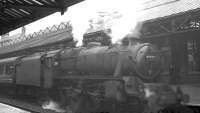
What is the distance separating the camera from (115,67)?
31.4 ft

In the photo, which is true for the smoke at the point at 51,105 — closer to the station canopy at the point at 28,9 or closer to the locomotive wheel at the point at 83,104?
the locomotive wheel at the point at 83,104

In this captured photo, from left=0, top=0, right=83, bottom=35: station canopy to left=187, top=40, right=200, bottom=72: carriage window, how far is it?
10.1 meters

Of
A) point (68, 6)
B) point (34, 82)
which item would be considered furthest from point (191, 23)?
point (68, 6)

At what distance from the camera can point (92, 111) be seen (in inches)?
407

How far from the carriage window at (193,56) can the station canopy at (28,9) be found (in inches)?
398

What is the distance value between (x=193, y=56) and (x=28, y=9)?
36.2 ft

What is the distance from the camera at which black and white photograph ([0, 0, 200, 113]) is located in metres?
7.97

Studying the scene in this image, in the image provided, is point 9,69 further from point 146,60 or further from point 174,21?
point 146,60

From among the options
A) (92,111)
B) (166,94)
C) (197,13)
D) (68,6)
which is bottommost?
(92,111)

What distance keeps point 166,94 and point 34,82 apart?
700 centimetres

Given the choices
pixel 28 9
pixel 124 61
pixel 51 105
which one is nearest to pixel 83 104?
pixel 124 61

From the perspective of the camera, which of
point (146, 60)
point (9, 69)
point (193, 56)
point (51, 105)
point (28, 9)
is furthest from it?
point (9, 69)

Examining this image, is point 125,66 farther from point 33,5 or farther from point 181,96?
point 33,5

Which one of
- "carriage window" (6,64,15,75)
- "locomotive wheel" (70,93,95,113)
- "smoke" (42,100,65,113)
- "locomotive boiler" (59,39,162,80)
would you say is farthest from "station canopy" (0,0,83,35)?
"carriage window" (6,64,15,75)
